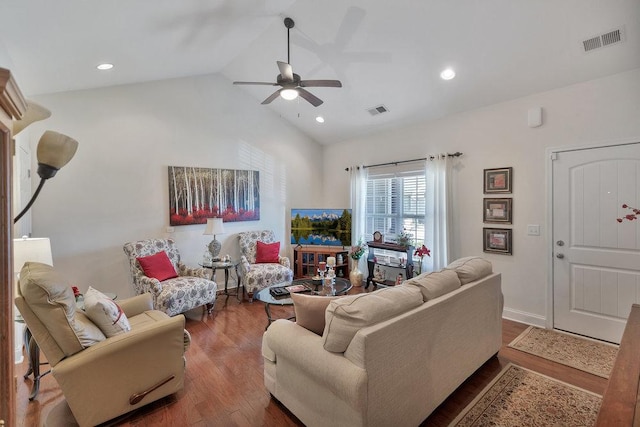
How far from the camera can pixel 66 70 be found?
314cm

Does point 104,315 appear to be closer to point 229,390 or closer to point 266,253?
point 229,390

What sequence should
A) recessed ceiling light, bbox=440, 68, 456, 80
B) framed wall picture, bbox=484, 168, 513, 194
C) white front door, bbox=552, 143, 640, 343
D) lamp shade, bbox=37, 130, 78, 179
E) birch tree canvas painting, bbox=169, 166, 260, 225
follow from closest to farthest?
lamp shade, bbox=37, 130, 78, 179
white front door, bbox=552, 143, 640, 343
recessed ceiling light, bbox=440, 68, 456, 80
framed wall picture, bbox=484, 168, 513, 194
birch tree canvas painting, bbox=169, 166, 260, 225

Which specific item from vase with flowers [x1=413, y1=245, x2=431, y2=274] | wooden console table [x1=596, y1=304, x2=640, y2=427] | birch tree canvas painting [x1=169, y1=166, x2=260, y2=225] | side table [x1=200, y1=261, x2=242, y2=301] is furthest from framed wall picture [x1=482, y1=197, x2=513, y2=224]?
birch tree canvas painting [x1=169, y1=166, x2=260, y2=225]

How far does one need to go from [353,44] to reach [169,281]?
11.9 ft

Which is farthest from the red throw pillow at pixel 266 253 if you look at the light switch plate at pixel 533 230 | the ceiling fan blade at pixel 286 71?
the light switch plate at pixel 533 230

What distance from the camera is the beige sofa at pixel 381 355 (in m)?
1.57

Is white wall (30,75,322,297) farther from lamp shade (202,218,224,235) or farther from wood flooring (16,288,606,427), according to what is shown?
wood flooring (16,288,606,427)

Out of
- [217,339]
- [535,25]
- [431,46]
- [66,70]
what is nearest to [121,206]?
[66,70]

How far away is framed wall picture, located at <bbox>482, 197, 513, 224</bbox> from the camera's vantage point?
369cm

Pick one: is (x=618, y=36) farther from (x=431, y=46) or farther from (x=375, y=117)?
(x=375, y=117)

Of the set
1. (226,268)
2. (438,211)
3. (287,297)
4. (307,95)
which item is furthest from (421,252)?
(226,268)

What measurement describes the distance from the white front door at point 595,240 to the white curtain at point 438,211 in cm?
117

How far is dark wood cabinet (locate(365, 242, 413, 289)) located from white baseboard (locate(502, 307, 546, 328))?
1.24m

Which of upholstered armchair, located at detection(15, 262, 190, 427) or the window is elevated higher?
the window
